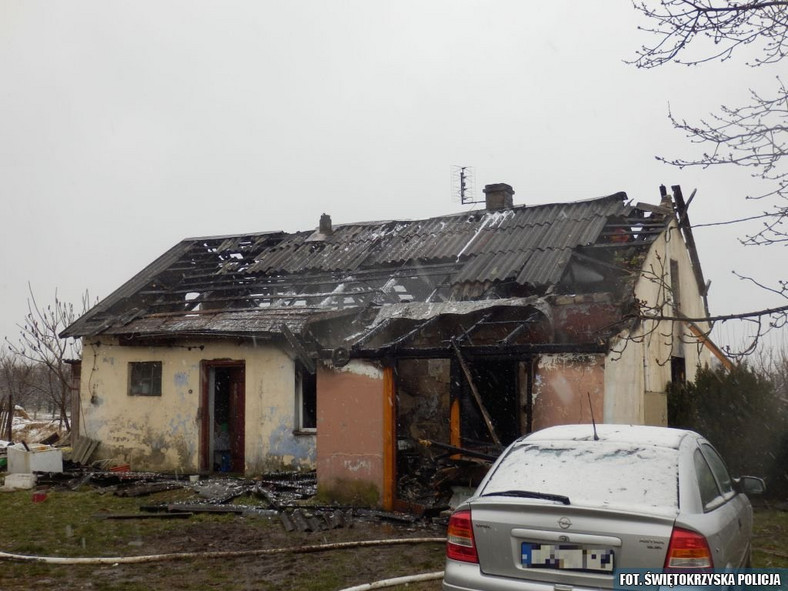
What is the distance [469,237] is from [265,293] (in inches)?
192

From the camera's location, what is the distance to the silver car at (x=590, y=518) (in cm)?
366

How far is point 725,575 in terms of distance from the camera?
12.2 ft

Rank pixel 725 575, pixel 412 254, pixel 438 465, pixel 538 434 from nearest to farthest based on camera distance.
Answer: pixel 725 575 → pixel 538 434 → pixel 438 465 → pixel 412 254

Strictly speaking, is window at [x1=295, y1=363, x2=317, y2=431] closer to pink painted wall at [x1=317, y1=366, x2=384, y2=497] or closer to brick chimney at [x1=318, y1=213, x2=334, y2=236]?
pink painted wall at [x1=317, y1=366, x2=384, y2=497]

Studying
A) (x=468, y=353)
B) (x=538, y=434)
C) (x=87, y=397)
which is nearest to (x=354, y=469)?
(x=468, y=353)

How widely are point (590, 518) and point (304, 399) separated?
10.9 m

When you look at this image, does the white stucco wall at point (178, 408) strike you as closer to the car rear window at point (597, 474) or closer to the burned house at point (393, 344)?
the burned house at point (393, 344)

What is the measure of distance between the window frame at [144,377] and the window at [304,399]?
3.59 metres

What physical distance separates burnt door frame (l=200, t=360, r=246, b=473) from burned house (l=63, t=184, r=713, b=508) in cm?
4

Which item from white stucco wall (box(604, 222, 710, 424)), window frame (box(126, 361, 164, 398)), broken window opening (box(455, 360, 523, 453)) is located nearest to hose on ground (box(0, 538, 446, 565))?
white stucco wall (box(604, 222, 710, 424))

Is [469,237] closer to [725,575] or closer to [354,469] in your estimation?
[354,469]

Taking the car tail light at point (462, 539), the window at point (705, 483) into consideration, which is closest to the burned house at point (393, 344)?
the window at point (705, 483)

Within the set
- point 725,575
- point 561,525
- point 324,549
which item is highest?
point 561,525

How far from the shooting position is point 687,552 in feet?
11.8
